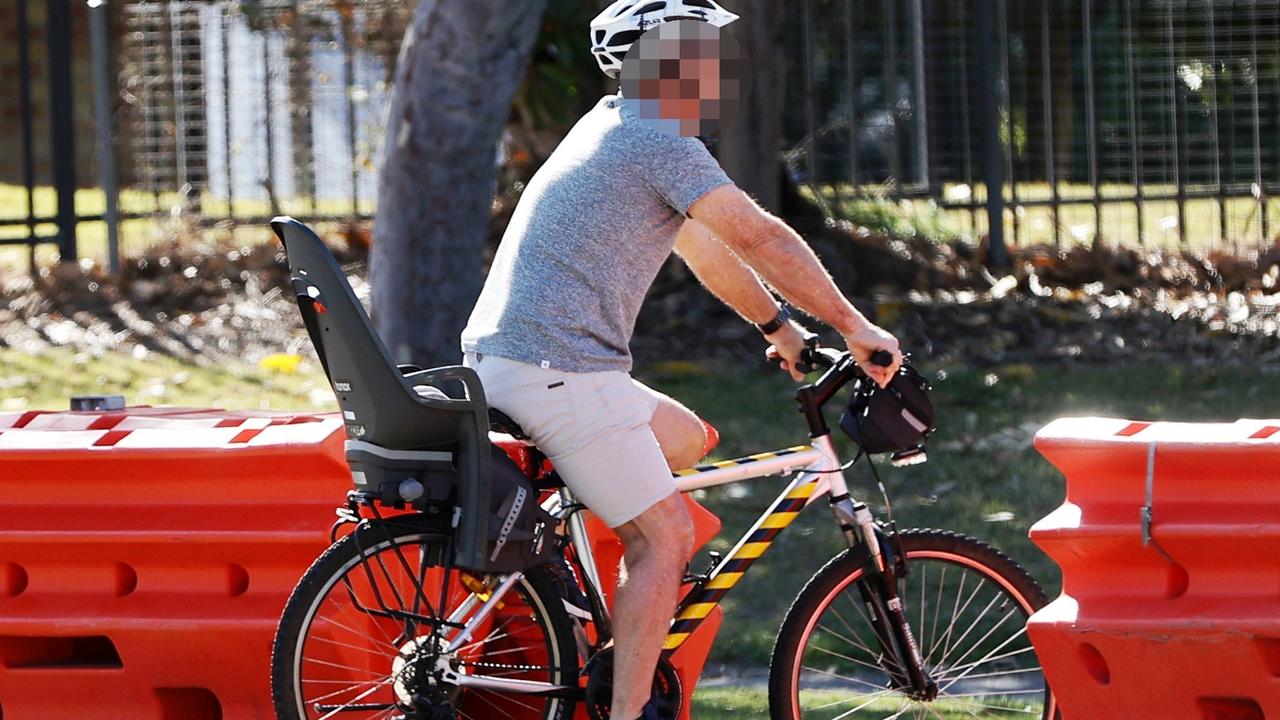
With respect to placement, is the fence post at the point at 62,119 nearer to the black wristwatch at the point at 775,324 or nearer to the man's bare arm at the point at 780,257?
the black wristwatch at the point at 775,324

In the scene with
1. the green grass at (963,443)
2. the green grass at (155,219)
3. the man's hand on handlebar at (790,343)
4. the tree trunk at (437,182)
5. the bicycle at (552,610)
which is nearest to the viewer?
the bicycle at (552,610)

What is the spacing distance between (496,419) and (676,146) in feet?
2.53

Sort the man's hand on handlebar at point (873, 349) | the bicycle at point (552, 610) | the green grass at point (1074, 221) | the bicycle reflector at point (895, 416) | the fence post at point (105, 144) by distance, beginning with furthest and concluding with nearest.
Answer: the green grass at point (1074, 221) < the fence post at point (105, 144) < the bicycle reflector at point (895, 416) < the bicycle at point (552, 610) < the man's hand on handlebar at point (873, 349)

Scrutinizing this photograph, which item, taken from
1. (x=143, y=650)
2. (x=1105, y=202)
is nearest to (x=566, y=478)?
(x=143, y=650)

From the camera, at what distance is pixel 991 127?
12.2 m

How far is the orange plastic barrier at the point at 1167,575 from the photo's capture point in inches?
169

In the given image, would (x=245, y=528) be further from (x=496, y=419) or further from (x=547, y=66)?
(x=547, y=66)

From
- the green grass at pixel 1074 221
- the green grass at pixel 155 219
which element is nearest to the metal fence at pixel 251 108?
the green grass at pixel 155 219

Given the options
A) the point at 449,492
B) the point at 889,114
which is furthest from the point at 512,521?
the point at 889,114

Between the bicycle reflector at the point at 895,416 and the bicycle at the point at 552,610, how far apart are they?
12cm

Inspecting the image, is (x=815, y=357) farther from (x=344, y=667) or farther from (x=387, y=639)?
(x=344, y=667)

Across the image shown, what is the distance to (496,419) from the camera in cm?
441

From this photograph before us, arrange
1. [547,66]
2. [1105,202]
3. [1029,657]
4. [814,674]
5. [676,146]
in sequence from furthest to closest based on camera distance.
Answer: [1105,202] < [547,66] < [1029,657] < [814,674] < [676,146]

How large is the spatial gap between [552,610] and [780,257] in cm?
101
